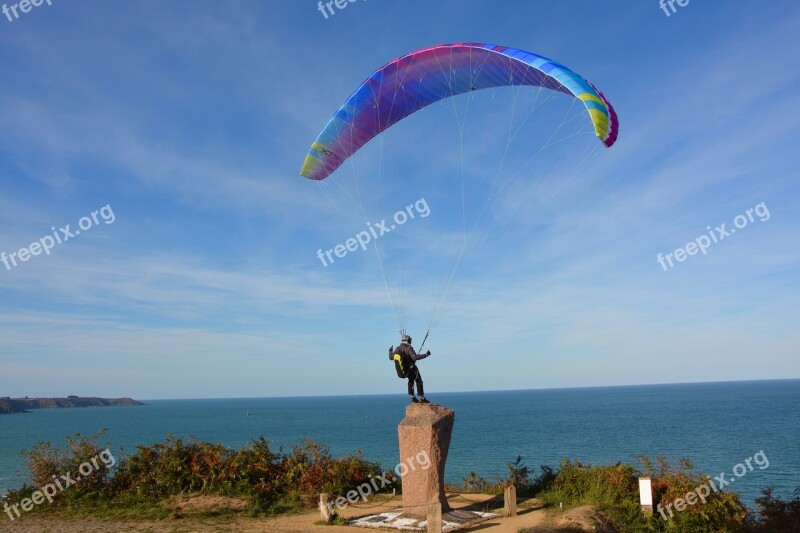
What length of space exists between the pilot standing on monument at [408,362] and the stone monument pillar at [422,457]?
1.88ft

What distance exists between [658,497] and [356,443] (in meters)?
49.1

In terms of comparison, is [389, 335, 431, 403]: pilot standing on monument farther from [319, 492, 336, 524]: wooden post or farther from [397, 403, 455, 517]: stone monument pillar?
[319, 492, 336, 524]: wooden post

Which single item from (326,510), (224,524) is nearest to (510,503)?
(326,510)

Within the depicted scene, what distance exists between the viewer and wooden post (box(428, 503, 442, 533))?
9.68 m

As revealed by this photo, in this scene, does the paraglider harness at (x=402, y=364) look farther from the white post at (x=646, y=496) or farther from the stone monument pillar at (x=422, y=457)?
the white post at (x=646, y=496)

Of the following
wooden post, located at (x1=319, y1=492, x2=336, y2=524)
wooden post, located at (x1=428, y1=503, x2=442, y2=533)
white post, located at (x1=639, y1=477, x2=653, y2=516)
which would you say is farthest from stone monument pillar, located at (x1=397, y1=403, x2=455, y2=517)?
white post, located at (x1=639, y1=477, x2=653, y2=516)

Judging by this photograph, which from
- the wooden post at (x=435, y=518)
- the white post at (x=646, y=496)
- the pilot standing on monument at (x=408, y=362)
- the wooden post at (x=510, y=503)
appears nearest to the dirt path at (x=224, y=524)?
the wooden post at (x=510, y=503)

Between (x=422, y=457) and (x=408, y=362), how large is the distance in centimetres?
195

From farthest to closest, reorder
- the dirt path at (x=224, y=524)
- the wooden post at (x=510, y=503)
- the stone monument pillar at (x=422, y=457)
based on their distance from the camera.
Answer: the wooden post at (x=510, y=503), the stone monument pillar at (x=422, y=457), the dirt path at (x=224, y=524)

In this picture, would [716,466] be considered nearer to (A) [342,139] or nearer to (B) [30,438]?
(A) [342,139]

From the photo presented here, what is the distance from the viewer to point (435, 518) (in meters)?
9.77

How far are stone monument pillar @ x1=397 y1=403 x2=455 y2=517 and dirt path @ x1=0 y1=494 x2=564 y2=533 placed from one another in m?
1.06

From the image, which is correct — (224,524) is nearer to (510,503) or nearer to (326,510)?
(326,510)

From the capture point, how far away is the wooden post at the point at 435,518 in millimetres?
9680
